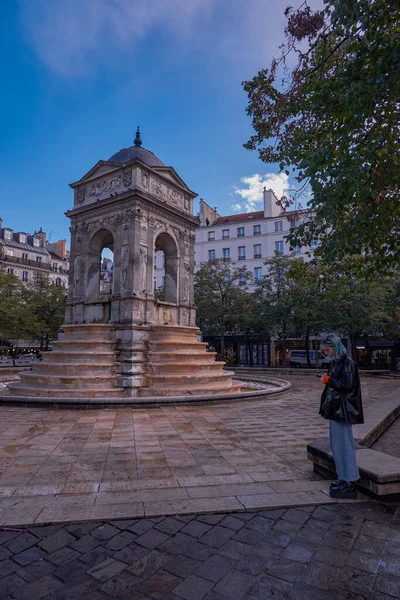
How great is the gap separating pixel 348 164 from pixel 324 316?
23.6 meters

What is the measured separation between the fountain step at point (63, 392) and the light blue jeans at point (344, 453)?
840 centimetres

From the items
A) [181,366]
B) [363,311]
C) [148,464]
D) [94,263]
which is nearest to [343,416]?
[148,464]

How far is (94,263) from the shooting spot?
15883 millimetres

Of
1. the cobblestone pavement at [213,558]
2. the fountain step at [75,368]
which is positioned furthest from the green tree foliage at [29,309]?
the cobblestone pavement at [213,558]

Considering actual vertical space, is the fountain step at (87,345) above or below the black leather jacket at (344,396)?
above

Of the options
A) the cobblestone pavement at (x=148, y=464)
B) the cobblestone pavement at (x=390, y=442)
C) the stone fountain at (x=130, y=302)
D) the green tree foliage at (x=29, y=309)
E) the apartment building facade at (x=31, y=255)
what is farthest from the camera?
the apartment building facade at (x=31, y=255)

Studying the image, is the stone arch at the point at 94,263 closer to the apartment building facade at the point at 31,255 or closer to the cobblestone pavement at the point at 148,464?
the cobblestone pavement at the point at 148,464

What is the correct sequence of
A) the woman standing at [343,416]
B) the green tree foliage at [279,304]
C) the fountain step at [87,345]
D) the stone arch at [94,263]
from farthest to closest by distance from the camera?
1. the green tree foliage at [279,304]
2. the stone arch at [94,263]
3. the fountain step at [87,345]
4. the woman standing at [343,416]

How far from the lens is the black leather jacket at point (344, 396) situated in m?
4.10

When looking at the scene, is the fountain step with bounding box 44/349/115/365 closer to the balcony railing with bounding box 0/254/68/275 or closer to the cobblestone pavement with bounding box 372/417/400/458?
the cobblestone pavement with bounding box 372/417/400/458

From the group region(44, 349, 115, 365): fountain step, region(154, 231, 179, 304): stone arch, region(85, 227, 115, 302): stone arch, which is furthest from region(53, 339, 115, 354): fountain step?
region(154, 231, 179, 304): stone arch

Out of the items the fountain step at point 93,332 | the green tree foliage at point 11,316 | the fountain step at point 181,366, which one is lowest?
the fountain step at point 181,366

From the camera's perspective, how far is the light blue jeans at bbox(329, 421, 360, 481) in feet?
13.4

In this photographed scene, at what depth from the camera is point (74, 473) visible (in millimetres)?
4855
